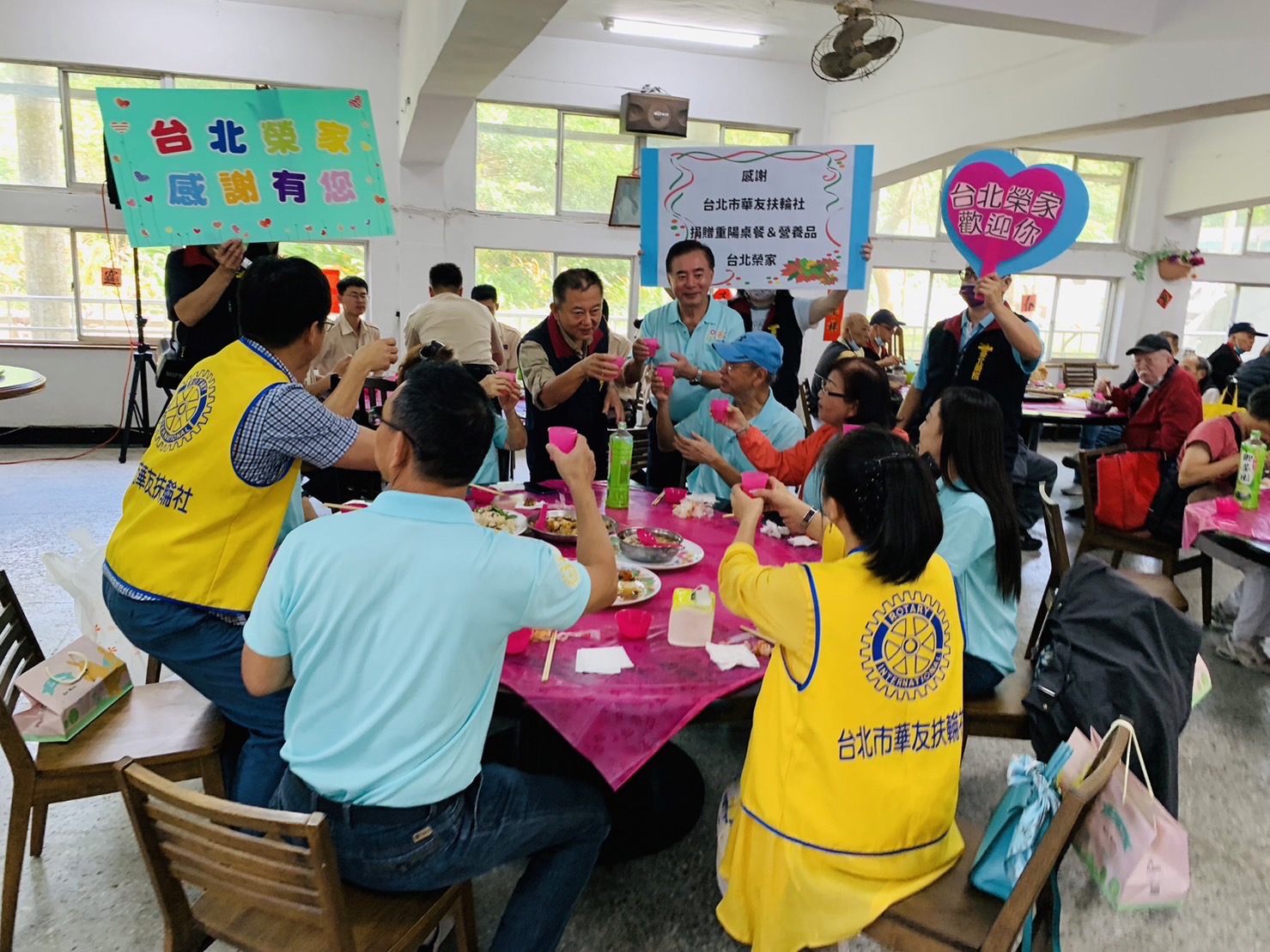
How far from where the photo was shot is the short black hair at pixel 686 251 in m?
3.26

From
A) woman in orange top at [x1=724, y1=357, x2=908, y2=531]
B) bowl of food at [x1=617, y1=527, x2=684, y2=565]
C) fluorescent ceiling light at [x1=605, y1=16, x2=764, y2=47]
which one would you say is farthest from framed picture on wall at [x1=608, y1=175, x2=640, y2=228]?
bowl of food at [x1=617, y1=527, x2=684, y2=565]

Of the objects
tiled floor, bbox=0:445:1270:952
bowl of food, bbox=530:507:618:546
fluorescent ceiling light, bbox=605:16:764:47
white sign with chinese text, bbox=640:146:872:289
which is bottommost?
tiled floor, bbox=0:445:1270:952

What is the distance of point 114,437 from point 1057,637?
771 centimetres

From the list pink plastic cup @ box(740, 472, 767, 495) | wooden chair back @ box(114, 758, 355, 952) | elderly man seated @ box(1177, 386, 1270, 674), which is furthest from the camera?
elderly man seated @ box(1177, 386, 1270, 674)

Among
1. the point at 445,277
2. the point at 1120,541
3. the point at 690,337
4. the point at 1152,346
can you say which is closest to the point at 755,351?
the point at 690,337

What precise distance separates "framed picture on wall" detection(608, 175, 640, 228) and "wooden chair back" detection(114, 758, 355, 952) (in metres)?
7.63

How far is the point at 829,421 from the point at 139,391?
6629 millimetres

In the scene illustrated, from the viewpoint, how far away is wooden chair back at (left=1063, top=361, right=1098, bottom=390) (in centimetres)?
945

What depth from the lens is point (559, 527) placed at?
234 centimetres

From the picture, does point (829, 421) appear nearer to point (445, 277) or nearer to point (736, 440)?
point (736, 440)

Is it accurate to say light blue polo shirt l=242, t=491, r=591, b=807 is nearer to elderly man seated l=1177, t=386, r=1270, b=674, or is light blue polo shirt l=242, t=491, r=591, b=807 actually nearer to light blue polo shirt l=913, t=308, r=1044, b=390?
light blue polo shirt l=913, t=308, r=1044, b=390

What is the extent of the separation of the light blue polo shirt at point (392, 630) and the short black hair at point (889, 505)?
1.79 ft

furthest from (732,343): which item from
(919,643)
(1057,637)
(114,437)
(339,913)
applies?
(114,437)

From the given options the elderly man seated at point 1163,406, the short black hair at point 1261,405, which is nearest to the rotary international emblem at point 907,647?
the short black hair at point 1261,405
